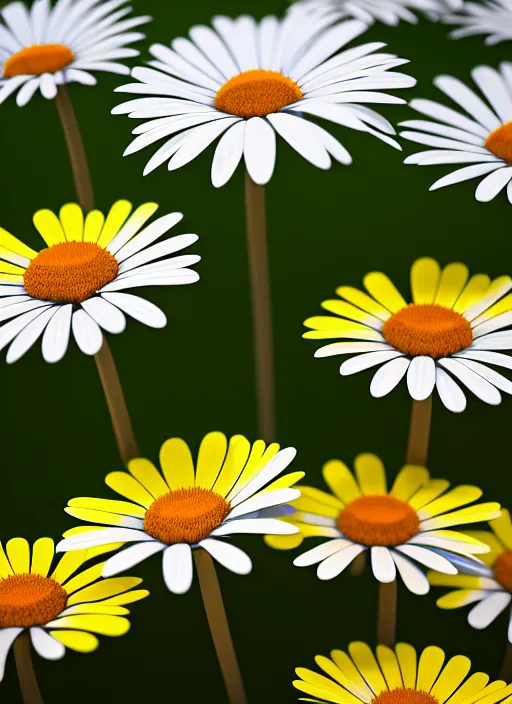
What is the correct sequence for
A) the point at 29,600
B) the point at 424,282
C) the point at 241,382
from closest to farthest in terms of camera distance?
1. the point at 29,600
2. the point at 424,282
3. the point at 241,382

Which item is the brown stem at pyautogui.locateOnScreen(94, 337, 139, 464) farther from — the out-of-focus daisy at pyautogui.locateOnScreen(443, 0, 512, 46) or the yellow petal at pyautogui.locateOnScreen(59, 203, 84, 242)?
the out-of-focus daisy at pyautogui.locateOnScreen(443, 0, 512, 46)

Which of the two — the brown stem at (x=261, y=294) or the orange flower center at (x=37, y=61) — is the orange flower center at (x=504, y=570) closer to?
the brown stem at (x=261, y=294)

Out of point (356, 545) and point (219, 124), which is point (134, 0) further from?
point (356, 545)

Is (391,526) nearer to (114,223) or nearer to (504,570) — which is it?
(504,570)

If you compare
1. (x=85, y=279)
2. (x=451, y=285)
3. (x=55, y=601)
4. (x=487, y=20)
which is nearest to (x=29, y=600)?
(x=55, y=601)

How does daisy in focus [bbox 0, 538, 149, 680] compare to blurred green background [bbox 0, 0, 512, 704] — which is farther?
blurred green background [bbox 0, 0, 512, 704]

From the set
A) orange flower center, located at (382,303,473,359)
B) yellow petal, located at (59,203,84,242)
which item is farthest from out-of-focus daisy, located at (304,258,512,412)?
yellow petal, located at (59,203,84,242)

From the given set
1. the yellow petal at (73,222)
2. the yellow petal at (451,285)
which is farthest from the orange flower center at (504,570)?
the yellow petal at (73,222)

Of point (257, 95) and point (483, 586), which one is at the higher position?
point (257, 95)
